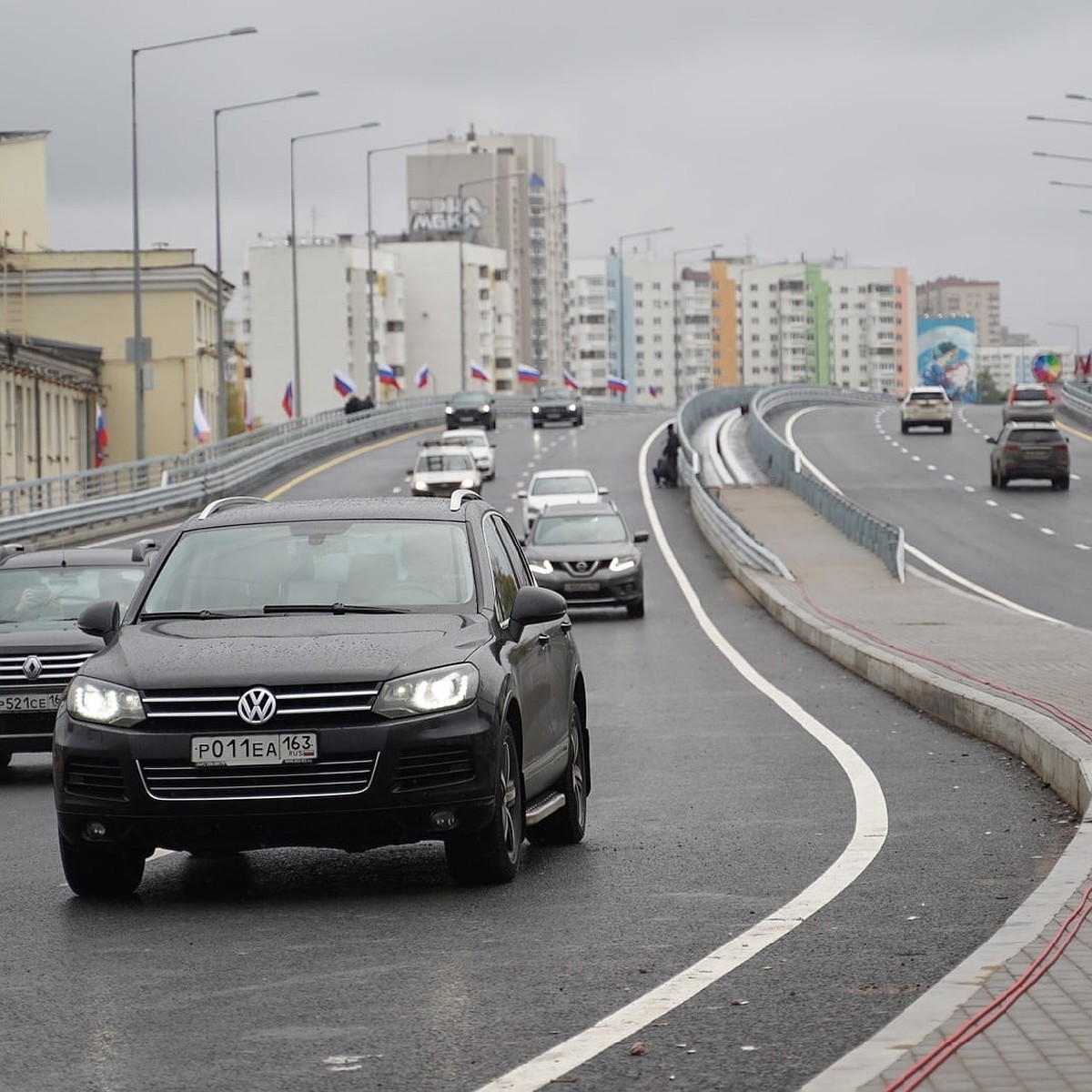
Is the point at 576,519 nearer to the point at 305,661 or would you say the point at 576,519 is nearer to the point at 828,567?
the point at 828,567

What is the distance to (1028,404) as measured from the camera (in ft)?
271

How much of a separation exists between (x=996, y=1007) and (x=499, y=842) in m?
3.37

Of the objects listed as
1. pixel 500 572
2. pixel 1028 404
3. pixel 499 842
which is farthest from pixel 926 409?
pixel 499 842

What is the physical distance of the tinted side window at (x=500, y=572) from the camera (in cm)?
1015

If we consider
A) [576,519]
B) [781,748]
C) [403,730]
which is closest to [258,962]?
[403,730]

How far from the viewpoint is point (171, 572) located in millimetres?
10156

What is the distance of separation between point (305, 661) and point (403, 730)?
1.51 ft

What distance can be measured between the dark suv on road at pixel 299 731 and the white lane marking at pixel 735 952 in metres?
1.29

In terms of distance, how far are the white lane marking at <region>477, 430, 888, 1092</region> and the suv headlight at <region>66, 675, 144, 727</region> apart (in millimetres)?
2499

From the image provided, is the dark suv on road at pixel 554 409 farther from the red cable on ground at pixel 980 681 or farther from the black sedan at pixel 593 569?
the red cable on ground at pixel 980 681

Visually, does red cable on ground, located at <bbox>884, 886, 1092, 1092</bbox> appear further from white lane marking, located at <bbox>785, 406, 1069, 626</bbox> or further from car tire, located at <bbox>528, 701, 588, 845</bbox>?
white lane marking, located at <bbox>785, 406, 1069, 626</bbox>

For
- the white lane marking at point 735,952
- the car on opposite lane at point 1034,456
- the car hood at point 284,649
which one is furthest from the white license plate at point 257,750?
the car on opposite lane at point 1034,456

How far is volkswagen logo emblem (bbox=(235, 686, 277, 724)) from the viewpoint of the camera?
28.6ft

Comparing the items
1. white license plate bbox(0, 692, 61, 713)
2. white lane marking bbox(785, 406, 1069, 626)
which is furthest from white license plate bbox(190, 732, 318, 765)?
white lane marking bbox(785, 406, 1069, 626)
